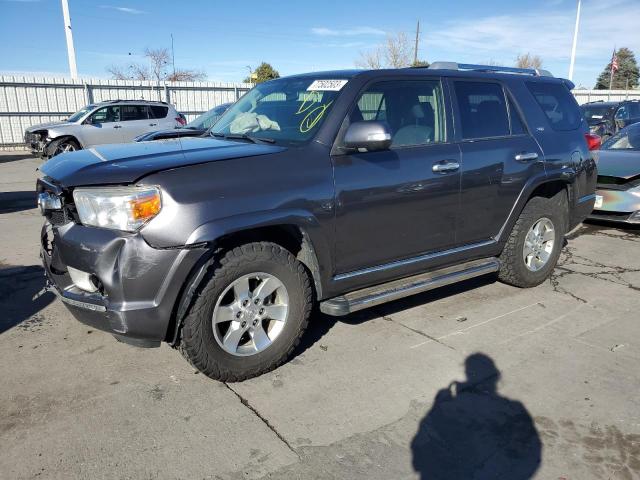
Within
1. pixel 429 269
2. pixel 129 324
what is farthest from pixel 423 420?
pixel 129 324

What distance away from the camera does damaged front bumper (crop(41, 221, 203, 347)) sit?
281cm

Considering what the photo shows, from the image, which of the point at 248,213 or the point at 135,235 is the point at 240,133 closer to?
the point at 248,213

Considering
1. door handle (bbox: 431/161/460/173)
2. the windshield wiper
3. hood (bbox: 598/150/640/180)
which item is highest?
the windshield wiper

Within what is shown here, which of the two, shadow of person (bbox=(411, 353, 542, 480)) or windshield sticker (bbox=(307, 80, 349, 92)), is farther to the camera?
windshield sticker (bbox=(307, 80, 349, 92))

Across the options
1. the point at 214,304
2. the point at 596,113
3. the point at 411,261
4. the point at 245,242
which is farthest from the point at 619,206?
the point at 596,113

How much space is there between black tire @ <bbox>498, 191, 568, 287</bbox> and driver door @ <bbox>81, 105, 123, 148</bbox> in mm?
13547

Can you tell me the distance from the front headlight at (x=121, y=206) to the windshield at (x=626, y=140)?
330 inches

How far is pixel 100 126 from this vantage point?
15.4m

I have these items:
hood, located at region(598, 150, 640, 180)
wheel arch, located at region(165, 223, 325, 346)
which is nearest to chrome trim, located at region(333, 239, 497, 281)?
wheel arch, located at region(165, 223, 325, 346)

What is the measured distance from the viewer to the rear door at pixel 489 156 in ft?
13.8

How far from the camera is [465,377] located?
340 cm

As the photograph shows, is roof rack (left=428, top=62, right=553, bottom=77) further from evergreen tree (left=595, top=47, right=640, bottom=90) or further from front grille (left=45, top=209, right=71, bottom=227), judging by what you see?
evergreen tree (left=595, top=47, right=640, bottom=90)

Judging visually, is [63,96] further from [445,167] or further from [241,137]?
[445,167]

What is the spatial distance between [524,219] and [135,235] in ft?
11.5
